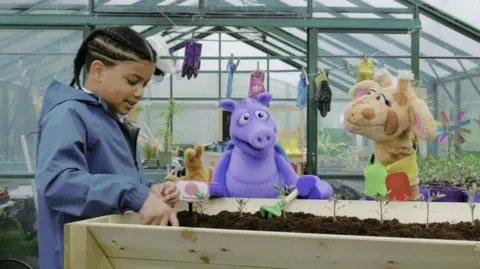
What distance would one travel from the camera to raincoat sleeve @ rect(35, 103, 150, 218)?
997 mm

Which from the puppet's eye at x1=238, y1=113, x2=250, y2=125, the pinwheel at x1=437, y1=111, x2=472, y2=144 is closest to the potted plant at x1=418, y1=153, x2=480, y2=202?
the puppet's eye at x1=238, y1=113, x2=250, y2=125

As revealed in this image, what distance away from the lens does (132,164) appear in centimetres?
129

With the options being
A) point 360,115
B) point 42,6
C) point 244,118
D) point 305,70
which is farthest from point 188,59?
point 360,115

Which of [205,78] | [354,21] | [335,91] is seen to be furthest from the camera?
[205,78]

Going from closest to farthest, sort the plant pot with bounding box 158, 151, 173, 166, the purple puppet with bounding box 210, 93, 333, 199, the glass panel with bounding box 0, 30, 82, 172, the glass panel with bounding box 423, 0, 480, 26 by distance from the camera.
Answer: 1. the purple puppet with bounding box 210, 93, 333, 199
2. the plant pot with bounding box 158, 151, 173, 166
3. the glass panel with bounding box 0, 30, 82, 172
4. the glass panel with bounding box 423, 0, 480, 26

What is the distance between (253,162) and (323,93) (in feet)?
5.96

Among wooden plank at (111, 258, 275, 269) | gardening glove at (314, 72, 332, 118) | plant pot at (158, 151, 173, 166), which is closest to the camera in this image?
wooden plank at (111, 258, 275, 269)

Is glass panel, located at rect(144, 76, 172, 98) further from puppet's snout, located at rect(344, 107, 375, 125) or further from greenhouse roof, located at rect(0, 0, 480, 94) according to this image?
puppet's snout, located at rect(344, 107, 375, 125)

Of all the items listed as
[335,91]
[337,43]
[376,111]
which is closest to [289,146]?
[335,91]

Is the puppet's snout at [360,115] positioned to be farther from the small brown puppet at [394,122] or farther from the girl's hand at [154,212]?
the girl's hand at [154,212]

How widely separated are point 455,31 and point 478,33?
0.77ft

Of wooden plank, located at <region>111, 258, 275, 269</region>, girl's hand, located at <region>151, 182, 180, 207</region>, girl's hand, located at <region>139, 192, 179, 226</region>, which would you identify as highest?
girl's hand, located at <region>151, 182, 180, 207</region>

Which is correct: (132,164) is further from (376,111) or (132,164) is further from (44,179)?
(376,111)

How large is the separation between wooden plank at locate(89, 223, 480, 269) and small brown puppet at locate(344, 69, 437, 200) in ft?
4.80
